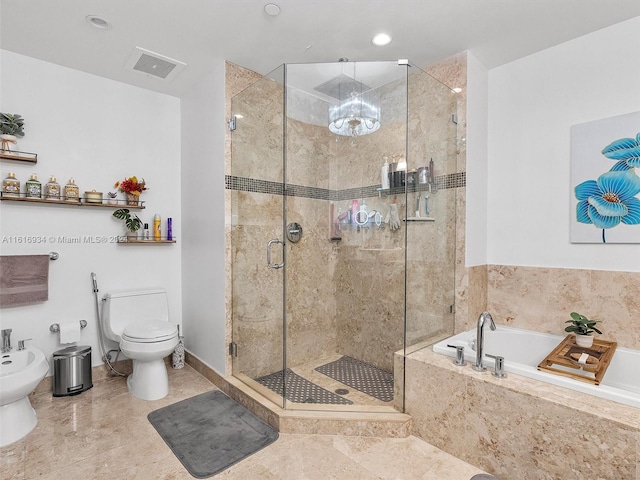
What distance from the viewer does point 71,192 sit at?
2646 mm

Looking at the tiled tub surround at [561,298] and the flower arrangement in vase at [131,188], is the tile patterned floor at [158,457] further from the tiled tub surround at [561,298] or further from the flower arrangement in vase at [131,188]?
the flower arrangement in vase at [131,188]

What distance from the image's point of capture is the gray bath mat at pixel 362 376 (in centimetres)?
248

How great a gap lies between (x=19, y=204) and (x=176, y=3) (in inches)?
71.4

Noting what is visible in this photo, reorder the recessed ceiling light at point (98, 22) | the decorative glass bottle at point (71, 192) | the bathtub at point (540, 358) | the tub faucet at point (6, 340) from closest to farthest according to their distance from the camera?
the bathtub at point (540, 358) → the recessed ceiling light at point (98, 22) → the tub faucet at point (6, 340) → the decorative glass bottle at point (71, 192)

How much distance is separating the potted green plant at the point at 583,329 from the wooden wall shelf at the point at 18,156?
3803 millimetres

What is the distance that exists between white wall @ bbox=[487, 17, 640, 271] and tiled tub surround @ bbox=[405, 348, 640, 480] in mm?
1107

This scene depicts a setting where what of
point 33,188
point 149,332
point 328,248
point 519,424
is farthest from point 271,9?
point 519,424

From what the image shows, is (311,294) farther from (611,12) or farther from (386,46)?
(611,12)

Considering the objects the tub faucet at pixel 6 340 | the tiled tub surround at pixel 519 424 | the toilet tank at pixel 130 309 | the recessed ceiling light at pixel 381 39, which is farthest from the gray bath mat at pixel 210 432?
the recessed ceiling light at pixel 381 39

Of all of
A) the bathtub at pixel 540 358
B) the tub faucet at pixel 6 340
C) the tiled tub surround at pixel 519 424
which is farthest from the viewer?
the tub faucet at pixel 6 340

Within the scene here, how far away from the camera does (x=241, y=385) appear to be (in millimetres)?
2561

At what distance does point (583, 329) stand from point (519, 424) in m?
0.91

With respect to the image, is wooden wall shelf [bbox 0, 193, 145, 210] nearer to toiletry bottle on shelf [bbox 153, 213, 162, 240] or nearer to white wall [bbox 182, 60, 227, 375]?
toiletry bottle on shelf [bbox 153, 213, 162, 240]

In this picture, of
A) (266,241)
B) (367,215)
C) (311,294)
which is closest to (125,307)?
(266,241)
